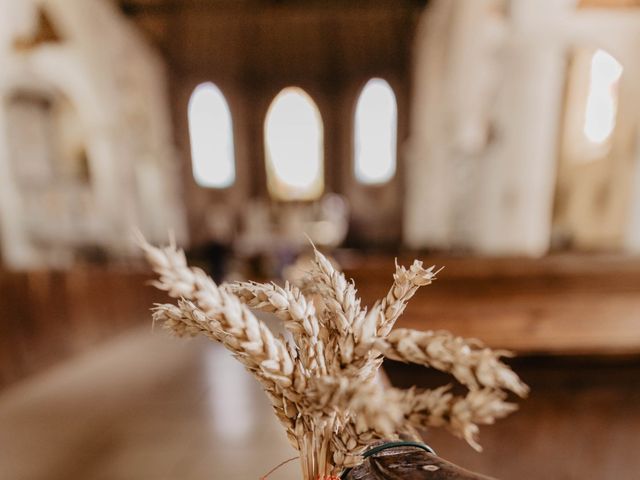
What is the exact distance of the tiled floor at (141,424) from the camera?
1.57 metres

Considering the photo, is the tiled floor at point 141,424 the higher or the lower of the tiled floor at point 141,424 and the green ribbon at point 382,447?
the lower

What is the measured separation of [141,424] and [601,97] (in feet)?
21.8

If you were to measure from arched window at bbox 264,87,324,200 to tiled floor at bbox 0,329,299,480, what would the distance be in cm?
805

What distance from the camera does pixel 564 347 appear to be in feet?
6.49

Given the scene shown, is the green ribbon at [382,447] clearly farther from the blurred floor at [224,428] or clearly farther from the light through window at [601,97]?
the light through window at [601,97]

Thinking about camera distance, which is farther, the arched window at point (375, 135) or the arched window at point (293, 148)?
the arched window at point (293, 148)

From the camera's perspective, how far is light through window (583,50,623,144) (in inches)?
193

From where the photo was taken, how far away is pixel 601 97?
5.16 metres

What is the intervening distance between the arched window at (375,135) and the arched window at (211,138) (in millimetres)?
3682

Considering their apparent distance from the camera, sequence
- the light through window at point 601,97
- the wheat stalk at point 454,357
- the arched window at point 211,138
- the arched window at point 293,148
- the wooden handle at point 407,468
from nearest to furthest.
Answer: the wheat stalk at point 454,357
the wooden handle at point 407,468
the light through window at point 601,97
the arched window at point 211,138
the arched window at point 293,148

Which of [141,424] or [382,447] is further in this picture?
[141,424]

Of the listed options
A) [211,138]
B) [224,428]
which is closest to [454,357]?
[224,428]

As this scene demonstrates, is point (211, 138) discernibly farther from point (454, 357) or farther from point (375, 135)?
point (454, 357)

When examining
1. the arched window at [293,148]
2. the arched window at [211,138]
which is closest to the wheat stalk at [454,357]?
the arched window at [293,148]
